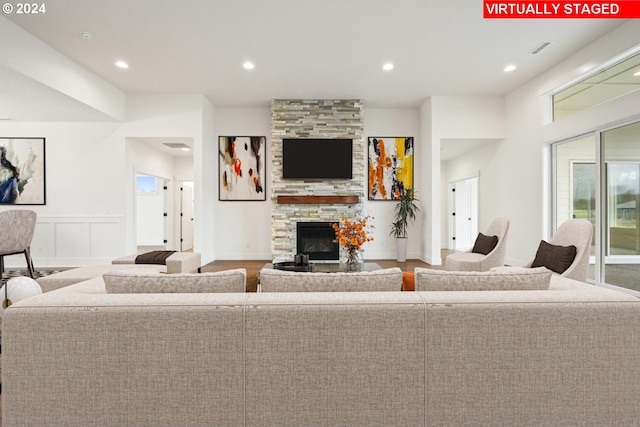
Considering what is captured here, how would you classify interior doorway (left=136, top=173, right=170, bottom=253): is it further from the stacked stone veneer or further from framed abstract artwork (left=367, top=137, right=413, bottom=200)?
framed abstract artwork (left=367, top=137, right=413, bottom=200)

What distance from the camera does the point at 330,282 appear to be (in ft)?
5.12

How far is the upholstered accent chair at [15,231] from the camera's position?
14.9 feet

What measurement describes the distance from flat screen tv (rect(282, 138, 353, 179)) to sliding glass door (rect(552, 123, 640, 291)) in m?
3.66

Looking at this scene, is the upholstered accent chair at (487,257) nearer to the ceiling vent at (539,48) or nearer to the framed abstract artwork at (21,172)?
the ceiling vent at (539,48)

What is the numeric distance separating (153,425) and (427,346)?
1.11 m

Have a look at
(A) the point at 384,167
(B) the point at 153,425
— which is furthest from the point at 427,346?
(A) the point at 384,167

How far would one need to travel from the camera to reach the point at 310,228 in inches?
261

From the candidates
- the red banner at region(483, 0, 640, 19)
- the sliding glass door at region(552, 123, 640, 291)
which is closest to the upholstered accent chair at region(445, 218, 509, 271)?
the sliding glass door at region(552, 123, 640, 291)

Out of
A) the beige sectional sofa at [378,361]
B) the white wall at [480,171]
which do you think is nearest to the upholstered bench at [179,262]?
the beige sectional sofa at [378,361]

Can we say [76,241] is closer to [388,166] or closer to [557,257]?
[388,166]

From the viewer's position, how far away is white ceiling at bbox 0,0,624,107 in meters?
3.59

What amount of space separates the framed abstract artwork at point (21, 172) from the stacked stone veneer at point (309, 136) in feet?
13.7

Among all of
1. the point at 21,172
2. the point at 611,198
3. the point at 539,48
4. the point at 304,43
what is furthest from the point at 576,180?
the point at 21,172

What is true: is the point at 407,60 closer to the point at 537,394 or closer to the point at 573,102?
the point at 573,102
